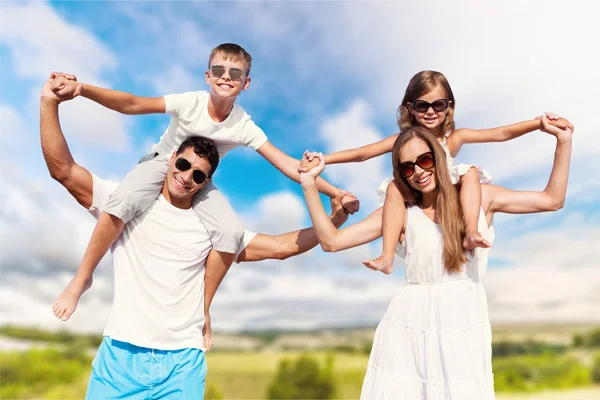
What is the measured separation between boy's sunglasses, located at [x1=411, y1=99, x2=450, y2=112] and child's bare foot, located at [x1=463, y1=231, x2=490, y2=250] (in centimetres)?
134

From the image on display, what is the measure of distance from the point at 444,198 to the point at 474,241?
1.25 feet

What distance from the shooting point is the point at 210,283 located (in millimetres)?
4750

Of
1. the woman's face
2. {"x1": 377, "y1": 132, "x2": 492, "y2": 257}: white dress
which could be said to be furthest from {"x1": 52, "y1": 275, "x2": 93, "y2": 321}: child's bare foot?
the woman's face

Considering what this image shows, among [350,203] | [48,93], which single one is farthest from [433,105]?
A: [48,93]

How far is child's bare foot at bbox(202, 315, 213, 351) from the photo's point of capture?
4.81m

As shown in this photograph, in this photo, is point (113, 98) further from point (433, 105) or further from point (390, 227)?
point (433, 105)

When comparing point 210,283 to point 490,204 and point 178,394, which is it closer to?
point 178,394

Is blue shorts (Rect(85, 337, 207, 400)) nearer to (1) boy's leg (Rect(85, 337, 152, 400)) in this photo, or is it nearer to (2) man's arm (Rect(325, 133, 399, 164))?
(1) boy's leg (Rect(85, 337, 152, 400))

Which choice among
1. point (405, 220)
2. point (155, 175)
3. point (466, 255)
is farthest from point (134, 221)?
point (466, 255)

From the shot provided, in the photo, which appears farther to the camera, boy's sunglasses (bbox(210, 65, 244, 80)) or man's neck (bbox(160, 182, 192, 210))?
boy's sunglasses (bbox(210, 65, 244, 80))

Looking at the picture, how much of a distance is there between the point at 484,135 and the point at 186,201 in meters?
2.70

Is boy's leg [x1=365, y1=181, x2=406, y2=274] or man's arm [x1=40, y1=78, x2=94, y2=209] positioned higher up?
man's arm [x1=40, y1=78, x2=94, y2=209]

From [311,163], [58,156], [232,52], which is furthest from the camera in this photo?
[232,52]

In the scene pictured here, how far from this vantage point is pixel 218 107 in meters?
5.18
